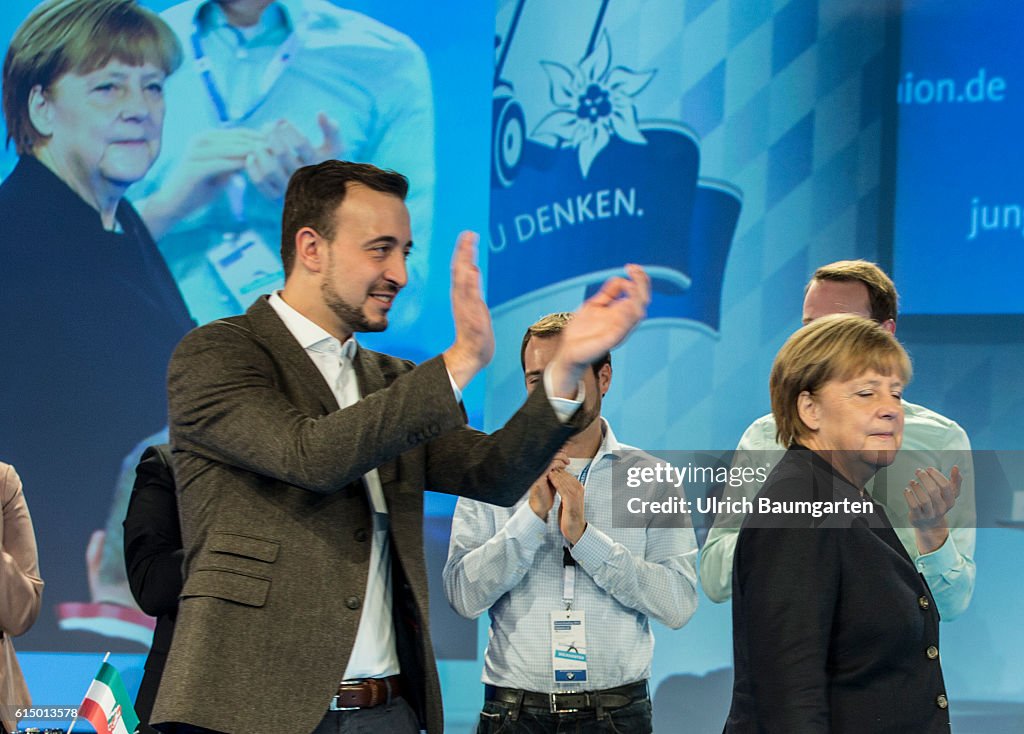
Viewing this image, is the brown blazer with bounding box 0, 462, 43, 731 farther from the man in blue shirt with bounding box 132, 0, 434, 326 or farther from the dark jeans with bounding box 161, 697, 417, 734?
the man in blue shirt with bounding box 132, 0, 434, 326

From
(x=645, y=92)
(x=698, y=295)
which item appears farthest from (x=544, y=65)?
(x=698, y=295)

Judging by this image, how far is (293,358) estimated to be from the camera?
2.03m

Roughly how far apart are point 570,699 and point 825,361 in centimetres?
115

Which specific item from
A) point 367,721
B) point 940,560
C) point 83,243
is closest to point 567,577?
point 940,560

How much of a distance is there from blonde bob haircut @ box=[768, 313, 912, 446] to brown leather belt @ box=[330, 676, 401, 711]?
32.5 inches

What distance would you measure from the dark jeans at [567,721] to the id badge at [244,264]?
2310mm

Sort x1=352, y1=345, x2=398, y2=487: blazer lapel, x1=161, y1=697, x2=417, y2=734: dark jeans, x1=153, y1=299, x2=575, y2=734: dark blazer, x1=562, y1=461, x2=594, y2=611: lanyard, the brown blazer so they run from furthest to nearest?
the brown blazer, x1=562, y1=461, x2=594, y2=611: lanyard, x1=352, y1=345, x2=398, y2=487: blazer lapel, x1=161, y1=697, x2=417, y2=734: dark jeans, x1=153, y1=299, x2=575, y2=734: dark blazer

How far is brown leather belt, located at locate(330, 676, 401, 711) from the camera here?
193 centimetres

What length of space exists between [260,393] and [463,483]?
16.3 inches

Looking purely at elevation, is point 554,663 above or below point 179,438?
below

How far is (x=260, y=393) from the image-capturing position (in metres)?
1.89

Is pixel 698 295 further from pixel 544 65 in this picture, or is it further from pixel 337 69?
pixel 337 69

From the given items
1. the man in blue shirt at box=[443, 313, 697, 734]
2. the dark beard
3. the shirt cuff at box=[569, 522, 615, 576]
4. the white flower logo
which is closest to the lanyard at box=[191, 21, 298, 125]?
the white flower logo

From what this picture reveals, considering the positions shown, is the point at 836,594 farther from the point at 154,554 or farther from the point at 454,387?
the point at 154,554
